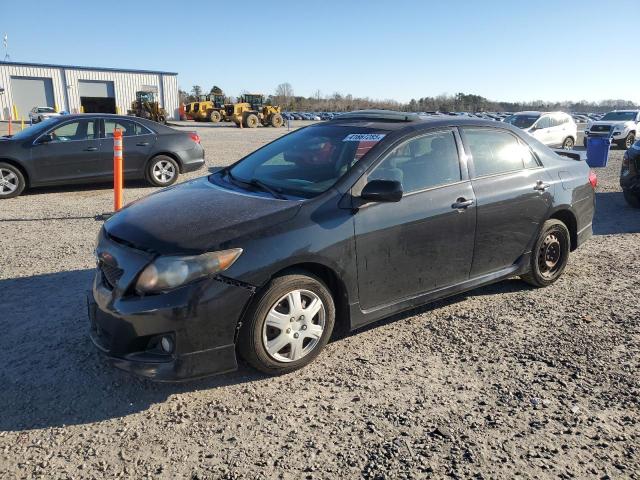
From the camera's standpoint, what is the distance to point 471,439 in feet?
8.89

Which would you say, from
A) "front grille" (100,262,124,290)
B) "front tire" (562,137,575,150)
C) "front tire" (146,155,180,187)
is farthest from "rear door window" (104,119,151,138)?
"front tire" (562,137,575,150)

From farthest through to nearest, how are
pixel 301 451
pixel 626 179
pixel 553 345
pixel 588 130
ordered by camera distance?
pixel 588 130, pixel 626 179, pixel 553 345, pixel 301 451

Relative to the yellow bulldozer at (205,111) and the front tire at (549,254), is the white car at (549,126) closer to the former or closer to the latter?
the front tire at (549,254)

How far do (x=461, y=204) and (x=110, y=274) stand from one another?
2617mm

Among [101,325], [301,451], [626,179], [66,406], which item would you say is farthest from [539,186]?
[626,179]

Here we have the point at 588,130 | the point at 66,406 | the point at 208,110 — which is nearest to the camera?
the point at 66,406

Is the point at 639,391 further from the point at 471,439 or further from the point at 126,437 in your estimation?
the point at 126,437

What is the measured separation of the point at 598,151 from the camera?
14.9 metres

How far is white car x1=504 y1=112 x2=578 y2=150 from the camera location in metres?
17.2

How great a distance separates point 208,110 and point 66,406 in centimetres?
4243

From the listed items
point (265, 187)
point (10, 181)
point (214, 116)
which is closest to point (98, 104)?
point (214, 116)

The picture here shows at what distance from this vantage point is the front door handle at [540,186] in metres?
4.62

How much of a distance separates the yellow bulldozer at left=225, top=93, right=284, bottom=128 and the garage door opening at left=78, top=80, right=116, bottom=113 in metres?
17.7

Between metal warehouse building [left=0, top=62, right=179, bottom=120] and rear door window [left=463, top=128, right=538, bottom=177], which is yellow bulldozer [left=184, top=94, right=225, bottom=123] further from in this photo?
rear door window [left=463, top=128, right=538, bottom=177]
